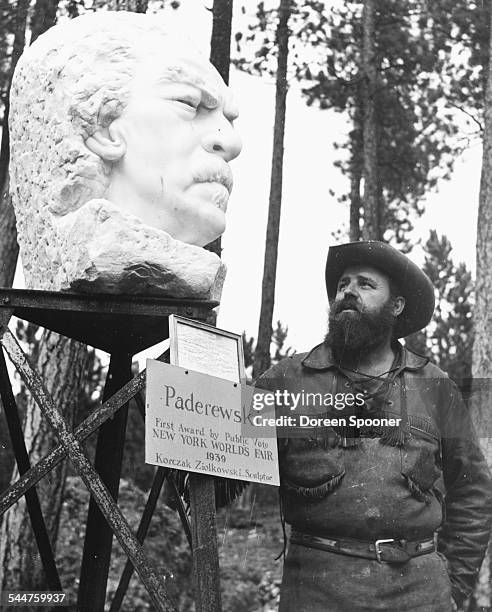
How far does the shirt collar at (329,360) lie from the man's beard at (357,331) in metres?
0.03

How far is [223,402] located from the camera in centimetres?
327

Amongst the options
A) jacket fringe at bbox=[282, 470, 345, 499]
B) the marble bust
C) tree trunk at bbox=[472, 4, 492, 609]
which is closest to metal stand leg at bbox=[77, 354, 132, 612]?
the marble bust

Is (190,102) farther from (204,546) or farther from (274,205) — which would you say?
(274,205)

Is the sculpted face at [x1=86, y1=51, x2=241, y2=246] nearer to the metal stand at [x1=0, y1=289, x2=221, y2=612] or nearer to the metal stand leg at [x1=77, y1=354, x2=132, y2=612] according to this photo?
the metal stand at [x1=0, y1=289, x2=221, y2=612]

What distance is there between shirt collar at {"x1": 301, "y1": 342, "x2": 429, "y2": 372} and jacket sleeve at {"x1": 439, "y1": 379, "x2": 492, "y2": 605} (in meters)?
0.21

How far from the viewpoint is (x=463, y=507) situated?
12.3ft

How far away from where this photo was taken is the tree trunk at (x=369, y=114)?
343 inches

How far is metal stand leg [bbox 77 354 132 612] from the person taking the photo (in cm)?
371

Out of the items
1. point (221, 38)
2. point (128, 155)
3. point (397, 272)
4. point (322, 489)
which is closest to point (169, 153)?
point (128, 155)

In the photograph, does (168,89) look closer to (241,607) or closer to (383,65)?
(241,607)

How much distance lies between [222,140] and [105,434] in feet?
3.71

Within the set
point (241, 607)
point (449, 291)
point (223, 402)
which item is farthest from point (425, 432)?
point (449, 291)

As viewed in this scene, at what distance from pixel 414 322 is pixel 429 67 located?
5.94 metres

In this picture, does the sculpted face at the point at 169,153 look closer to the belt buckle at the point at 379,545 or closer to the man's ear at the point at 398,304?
the man's ear at the point at 398,304
